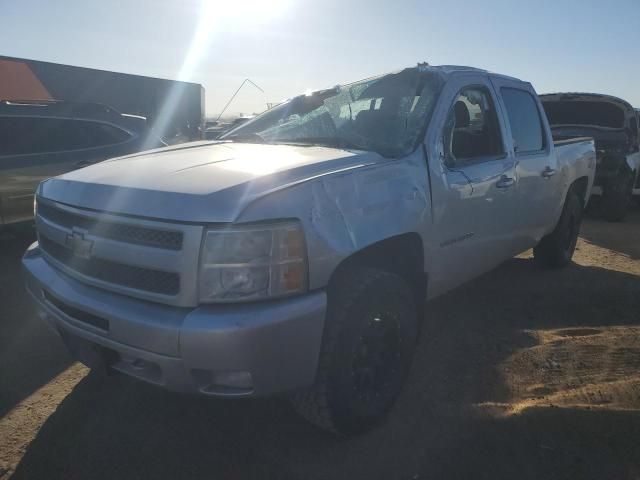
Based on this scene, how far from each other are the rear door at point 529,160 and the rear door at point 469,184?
0.16m

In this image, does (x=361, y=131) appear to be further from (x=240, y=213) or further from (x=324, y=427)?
(x=324, y=427)

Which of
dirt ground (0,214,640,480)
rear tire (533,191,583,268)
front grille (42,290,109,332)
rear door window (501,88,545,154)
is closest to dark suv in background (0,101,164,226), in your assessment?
dirt ground (0,214,640,480)

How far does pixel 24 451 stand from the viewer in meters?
2.41

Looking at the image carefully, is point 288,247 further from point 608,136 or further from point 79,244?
point 608,136

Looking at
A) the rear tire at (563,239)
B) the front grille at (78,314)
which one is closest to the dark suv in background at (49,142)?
the front grille at (78,314)

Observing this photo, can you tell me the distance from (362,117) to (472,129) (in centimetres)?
80

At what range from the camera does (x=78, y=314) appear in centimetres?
230

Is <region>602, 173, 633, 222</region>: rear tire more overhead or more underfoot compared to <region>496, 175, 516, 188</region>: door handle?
more underfoot

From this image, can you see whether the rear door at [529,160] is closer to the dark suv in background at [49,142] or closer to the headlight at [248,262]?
the headlight at [248,262]

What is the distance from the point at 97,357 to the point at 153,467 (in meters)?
0.56

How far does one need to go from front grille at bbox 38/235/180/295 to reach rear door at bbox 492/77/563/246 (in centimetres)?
266

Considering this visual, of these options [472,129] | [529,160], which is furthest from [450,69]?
[529,160]

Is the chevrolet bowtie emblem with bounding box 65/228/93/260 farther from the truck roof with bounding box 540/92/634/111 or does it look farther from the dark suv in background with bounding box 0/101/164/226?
the truck roof with bounding box 540/92/634/111

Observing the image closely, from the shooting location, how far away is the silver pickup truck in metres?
1.97
